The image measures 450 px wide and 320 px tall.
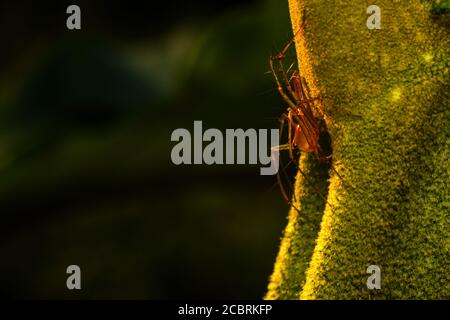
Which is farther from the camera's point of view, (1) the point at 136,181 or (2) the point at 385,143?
(1) the point at 136,181

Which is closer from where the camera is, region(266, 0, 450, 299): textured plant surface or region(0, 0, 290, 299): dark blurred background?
region(266, 0, 450, 299): textured plant surface

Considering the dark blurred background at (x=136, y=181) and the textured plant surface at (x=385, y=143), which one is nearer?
the textured plant surface at (x=385, y=143)
